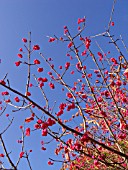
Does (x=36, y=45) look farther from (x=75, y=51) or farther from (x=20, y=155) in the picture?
(x=20, y=155)

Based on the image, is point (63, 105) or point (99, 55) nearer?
point (63, 105)

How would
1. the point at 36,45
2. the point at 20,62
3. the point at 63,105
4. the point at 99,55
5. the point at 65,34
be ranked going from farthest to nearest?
1. the point at 99,55
2. the point at 65,34
3. the point at 36,45
4. the point at 20,62
5. the point at 63,105

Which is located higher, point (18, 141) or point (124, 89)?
point (124, 89)

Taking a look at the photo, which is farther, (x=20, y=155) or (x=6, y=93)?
(x=6, y=93)

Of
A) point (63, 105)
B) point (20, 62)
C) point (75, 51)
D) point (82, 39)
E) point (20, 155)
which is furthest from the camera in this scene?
point (82, 39)

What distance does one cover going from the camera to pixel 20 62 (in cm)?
424

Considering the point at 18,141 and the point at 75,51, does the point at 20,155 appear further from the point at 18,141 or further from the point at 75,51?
the point at 75,51

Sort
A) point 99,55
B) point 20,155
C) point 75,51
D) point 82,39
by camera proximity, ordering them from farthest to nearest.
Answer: point 99,55 → point 82,39 → point 75,51 → point 20,155

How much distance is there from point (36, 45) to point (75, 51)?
0.80 meters

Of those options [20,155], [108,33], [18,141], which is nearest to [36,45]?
[108,33]

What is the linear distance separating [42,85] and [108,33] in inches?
67.9

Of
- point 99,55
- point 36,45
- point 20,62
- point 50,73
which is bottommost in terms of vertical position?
point 20,62

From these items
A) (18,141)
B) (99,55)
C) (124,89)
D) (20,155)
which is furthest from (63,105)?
(124,89)

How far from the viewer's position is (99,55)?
680 centimetres
